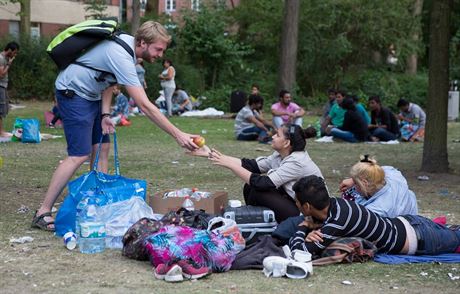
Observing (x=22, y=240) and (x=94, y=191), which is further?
(x=94, y=191)

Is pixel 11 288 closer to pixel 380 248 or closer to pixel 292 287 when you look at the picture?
pixel 292 287

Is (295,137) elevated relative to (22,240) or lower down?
elevated

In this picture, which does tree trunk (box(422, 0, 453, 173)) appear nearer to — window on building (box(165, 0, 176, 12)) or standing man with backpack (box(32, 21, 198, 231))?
standing man with backpack (box(32, 21, 198, 231))

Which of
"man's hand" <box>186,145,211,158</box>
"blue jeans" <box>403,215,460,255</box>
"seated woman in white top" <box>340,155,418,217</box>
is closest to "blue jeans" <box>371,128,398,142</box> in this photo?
"seated woman in white top" <box>340,155,418,217</box>

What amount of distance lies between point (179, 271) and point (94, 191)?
5.31 ft

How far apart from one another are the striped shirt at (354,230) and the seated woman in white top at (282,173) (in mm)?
576

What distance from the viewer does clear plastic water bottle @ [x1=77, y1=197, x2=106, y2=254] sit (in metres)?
5.73

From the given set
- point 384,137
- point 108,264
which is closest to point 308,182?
point 108,264

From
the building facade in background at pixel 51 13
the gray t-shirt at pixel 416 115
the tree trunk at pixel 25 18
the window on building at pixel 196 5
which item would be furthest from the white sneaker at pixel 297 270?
the building facade in background at pixel 51 13

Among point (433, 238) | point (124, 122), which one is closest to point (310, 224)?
point (433, 238)

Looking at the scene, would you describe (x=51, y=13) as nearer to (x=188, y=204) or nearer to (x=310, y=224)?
(x=188, y=204)

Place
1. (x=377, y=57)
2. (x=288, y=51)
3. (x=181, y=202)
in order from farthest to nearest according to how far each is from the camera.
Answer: (x=377, y=57), (x=288, y=51), (x=181, y=202)

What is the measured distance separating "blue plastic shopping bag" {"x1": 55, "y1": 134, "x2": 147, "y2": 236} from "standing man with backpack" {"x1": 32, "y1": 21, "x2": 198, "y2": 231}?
7.1 inches

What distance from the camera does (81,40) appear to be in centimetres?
624
